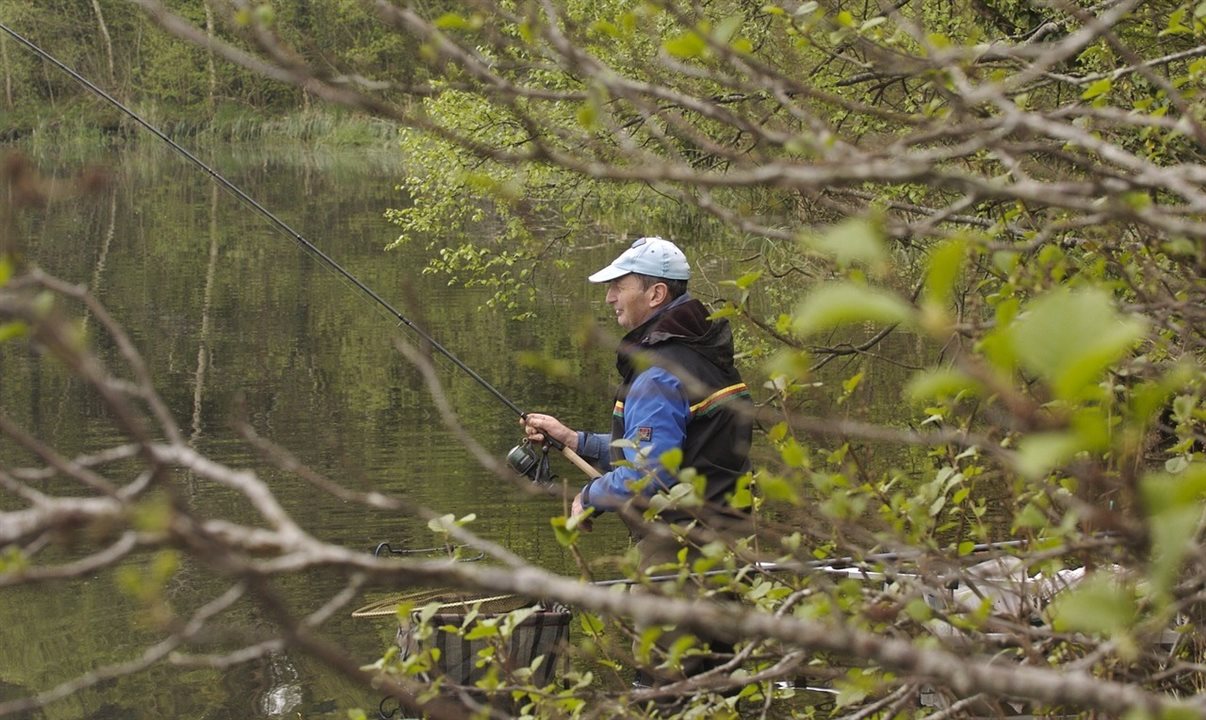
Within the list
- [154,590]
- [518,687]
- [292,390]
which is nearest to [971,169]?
[518,687]

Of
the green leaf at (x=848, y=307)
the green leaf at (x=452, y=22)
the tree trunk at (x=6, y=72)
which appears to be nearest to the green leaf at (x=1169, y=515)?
the green leaf at (x=848, y=307)

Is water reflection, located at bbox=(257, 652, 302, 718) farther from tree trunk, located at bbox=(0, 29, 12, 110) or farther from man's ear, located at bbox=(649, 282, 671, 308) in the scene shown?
tree trunk, located at bbox=(0, 29, 12, 110)

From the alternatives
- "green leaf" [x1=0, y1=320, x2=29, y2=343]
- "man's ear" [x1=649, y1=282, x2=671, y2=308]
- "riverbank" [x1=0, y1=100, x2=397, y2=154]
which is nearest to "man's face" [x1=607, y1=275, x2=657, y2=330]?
"man's ear" [x1=649, y1=282, x2=671, y2=308]

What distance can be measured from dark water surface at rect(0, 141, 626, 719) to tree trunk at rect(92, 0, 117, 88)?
1879 cm

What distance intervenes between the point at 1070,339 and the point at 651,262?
12.2ft

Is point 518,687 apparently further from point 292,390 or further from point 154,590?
point 292,390

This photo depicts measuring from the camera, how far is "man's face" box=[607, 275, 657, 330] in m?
4.71

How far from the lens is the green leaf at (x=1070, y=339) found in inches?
37.7

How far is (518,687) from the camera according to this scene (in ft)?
9.36

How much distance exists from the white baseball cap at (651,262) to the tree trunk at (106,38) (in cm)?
4286

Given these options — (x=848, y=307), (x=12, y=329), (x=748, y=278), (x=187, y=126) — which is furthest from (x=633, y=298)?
(x=187, y=126)

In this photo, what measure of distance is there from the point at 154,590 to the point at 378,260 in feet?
64.8

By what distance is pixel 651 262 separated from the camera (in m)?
4.69

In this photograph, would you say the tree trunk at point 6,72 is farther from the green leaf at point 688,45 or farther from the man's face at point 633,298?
the green leaf at point 688,45
